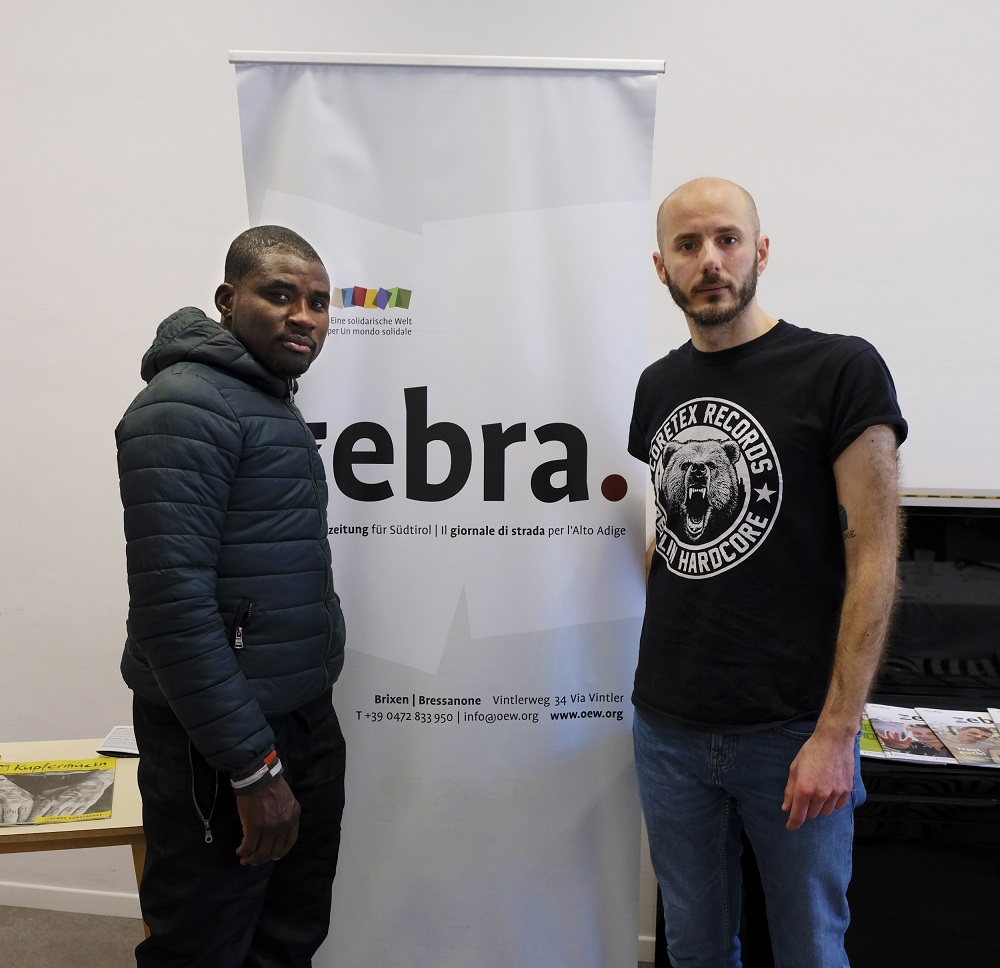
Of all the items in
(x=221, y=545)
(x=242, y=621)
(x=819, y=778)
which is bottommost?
(x=819, y=778)

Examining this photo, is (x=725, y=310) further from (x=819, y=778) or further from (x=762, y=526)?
(x=819, y=778)

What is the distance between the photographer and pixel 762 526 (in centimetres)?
144

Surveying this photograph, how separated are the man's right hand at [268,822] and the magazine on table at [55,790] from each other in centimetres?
53

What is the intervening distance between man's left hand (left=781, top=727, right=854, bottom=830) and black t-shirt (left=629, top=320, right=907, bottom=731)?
79 mm

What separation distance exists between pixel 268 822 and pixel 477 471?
0.80 meters

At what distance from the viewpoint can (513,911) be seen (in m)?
1.82

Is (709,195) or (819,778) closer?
(819,778)

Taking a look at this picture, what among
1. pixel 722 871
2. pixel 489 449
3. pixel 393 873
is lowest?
pixel 393 873

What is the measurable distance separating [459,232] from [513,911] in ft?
4.87

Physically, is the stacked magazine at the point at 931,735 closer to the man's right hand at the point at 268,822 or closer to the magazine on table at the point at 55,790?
the man's right hand at the point at 268,822

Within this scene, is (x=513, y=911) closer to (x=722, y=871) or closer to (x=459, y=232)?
(x=722, y=871)

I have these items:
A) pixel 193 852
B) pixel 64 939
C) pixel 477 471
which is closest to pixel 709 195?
pixel 477 471

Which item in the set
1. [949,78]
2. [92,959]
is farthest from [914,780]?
[92,959]

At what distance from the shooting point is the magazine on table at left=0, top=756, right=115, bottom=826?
169 centimetres
